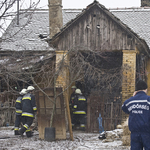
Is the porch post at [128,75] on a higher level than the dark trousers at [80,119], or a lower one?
higher

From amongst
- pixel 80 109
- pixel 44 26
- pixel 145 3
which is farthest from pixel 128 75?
pixel 145 3

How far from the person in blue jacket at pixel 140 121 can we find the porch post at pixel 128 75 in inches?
247

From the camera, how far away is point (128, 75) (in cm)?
1241

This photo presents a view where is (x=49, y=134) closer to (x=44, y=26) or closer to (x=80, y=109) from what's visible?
(x=80, y=109)

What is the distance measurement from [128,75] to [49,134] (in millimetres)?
4475

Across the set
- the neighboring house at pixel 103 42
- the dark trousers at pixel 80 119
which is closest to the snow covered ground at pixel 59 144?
the dark trousers at pixel 80 119

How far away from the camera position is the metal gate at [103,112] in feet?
40.2

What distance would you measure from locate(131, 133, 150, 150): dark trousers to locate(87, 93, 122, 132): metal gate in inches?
249

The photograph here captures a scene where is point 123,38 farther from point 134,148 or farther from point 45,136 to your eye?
point 134,148

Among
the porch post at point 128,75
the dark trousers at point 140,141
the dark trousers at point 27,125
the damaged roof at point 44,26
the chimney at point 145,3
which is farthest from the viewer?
the chimney at point 145,3

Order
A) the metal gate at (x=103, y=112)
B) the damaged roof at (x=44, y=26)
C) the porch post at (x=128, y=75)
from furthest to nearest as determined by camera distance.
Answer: the damaged roof at (x=44, y=26)
the porch post at (x=128, y=75)
the metal gate at (x=103, y=112)

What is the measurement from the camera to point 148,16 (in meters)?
19.2

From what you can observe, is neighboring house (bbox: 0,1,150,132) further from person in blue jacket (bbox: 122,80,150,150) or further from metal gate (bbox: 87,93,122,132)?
person in blue jacket (bbox: 122,80,150,150)

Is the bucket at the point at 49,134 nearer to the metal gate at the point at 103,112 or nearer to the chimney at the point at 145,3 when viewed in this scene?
the metal gate at the point at 103,112
